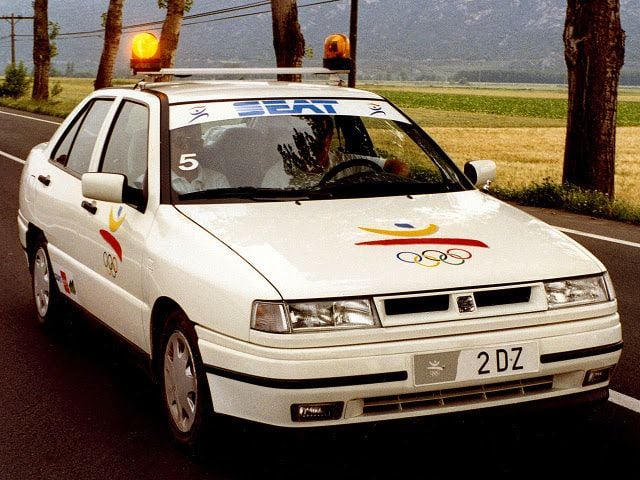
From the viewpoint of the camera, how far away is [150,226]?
193 inches

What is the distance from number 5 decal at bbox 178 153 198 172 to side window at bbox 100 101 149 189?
200 millimetres

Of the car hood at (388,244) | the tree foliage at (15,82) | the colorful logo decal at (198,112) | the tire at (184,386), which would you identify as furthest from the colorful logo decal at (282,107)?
the tree foliage at (15,82)

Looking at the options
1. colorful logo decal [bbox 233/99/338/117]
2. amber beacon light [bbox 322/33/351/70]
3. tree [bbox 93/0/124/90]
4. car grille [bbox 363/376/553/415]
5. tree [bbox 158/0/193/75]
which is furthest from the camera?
tree [bbox 93/0/124/90]

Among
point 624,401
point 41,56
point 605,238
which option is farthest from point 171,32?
point 624,401

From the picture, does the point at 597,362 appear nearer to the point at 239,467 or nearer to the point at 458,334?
the point at 458,334

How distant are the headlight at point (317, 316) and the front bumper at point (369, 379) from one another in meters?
0.08

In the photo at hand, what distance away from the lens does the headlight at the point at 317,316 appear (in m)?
3.91

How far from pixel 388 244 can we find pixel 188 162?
1.32m

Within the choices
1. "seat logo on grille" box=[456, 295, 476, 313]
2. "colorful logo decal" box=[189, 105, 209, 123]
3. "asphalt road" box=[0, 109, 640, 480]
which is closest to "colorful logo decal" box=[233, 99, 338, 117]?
"colorful logo decal" box=[189, 105, 209, 123]

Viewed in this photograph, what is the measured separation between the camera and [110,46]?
37688 millimetres

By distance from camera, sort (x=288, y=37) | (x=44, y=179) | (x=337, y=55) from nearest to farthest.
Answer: (x=44, y=179) → (x=337, y=55) → (x=288, y=37)

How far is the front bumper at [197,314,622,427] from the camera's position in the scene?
3.87 metres

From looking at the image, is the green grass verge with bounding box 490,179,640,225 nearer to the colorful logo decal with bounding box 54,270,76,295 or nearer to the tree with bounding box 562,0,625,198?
the tree with bounding box 562,0,625,198

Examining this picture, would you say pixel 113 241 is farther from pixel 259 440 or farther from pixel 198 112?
pixel 259 440
